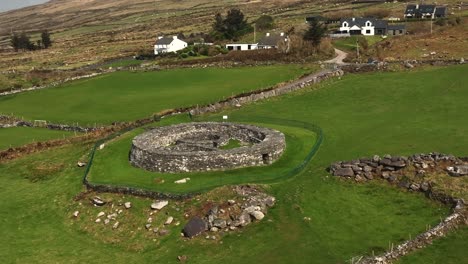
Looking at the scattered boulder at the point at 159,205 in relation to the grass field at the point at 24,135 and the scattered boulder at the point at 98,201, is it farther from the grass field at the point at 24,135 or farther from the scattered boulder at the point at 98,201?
the grass field at the point at 24,135

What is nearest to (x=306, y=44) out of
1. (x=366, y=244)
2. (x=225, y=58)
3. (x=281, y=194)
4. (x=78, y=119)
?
(x=225, y=58)

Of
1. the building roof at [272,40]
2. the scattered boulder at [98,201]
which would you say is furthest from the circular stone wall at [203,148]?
the building roof at [272,40]

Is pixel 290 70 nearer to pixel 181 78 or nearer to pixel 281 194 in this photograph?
pixel 181 78

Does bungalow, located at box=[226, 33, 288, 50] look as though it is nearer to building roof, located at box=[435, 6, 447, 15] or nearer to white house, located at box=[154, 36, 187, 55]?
white house, located at box=[154, 36, 187, 55]

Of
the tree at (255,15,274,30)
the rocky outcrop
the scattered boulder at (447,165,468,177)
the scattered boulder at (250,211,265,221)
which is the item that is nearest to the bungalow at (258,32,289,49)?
the tree at (255,15,274,30)

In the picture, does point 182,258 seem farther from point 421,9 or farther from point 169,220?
point 421,9

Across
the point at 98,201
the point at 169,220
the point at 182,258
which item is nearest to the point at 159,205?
the point at 169,220

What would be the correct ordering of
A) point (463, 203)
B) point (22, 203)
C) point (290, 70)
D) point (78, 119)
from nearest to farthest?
point (463, 203), point (22, 203), point (78, 119), point (290, 70)
